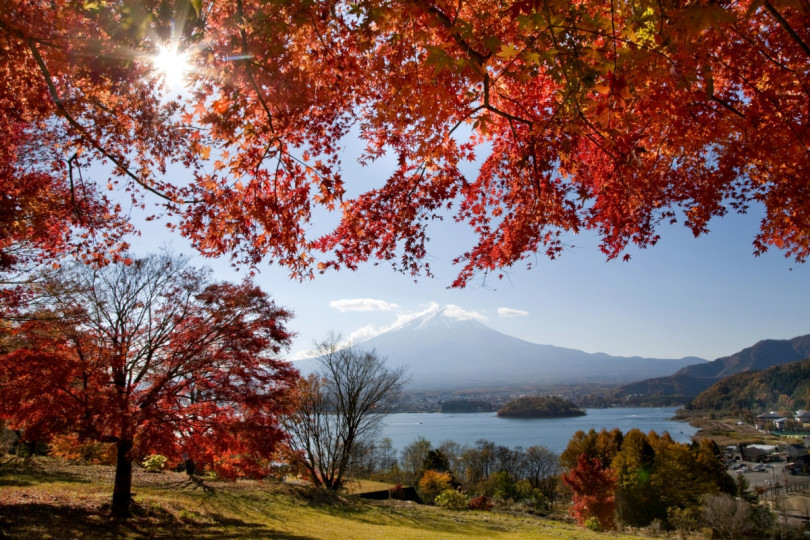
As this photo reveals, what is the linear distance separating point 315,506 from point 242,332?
7100mm

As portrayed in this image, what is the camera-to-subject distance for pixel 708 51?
3.50m

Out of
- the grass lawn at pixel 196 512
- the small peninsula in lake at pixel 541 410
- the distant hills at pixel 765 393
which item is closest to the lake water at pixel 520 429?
the small peninsula in lake at pixel 541 410

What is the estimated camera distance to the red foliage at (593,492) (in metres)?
22.0

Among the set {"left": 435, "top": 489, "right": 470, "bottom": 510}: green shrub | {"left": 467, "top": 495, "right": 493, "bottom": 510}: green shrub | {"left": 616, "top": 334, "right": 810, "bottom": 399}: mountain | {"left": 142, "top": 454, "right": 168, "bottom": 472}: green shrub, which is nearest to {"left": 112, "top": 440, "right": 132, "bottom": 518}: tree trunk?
{"left": 142, "top": 454, "right": 168, "bottom": 472}: green shrub

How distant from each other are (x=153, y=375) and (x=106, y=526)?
225cm

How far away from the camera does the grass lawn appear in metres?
6.35

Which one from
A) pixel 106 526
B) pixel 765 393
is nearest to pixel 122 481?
pixel 106 526

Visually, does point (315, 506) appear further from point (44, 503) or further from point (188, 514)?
point (44, 503)

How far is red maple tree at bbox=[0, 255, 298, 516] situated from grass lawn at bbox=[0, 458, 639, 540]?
81cm

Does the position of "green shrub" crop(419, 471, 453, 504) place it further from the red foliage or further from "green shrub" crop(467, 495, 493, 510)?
"green shrub" crop(467, 495, 493, 510)

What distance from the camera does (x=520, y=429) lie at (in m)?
85.8

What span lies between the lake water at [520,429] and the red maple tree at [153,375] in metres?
44.7

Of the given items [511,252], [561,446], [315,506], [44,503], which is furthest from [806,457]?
[44,503]

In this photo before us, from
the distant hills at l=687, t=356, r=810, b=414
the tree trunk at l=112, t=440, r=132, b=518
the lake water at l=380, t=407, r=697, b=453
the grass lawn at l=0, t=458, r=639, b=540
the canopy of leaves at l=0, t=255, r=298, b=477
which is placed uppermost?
the canopy of leaves at l=0, t=255, r=298, b=477
